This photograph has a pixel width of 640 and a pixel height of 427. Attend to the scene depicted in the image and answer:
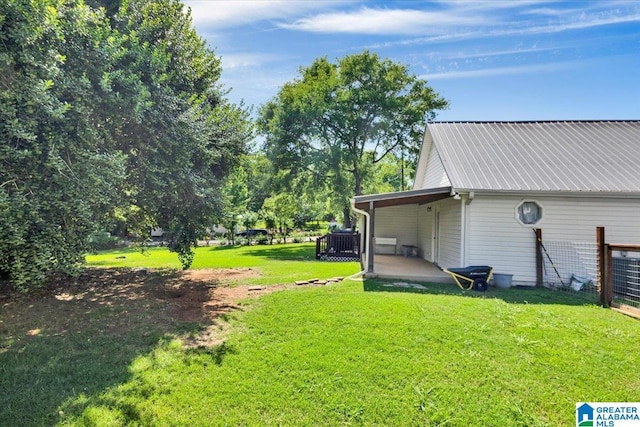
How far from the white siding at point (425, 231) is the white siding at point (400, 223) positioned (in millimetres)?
377

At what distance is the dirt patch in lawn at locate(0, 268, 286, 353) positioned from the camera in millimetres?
5125

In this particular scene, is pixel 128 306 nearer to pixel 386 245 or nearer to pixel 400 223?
pixel 386 245

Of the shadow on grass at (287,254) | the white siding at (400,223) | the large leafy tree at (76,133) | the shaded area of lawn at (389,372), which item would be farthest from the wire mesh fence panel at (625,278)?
the shadow on grass at (287,254)

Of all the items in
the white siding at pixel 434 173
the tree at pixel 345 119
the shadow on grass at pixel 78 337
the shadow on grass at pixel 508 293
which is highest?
the tree at pixel 345 119

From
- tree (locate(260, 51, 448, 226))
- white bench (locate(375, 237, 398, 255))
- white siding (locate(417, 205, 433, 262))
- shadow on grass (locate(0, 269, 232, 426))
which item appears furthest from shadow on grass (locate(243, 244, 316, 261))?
shadow on grass (locate(0, 269, 232, 426))

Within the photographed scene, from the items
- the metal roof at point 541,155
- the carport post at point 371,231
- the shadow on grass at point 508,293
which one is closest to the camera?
the shadow on grass at point 508,293

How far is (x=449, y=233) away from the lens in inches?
393

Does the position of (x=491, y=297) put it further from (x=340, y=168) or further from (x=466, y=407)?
(x=340, y=168)

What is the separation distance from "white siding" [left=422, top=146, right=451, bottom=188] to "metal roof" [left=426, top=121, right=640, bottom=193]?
84 cm

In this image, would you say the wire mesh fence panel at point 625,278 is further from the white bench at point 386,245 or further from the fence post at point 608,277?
the white bench at point 386,245

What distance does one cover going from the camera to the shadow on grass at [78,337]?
325cm

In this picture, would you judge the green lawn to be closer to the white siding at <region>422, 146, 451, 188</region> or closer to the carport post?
the carport post

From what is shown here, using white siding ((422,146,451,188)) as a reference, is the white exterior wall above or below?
below

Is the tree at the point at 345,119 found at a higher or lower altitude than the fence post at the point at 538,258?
higher
